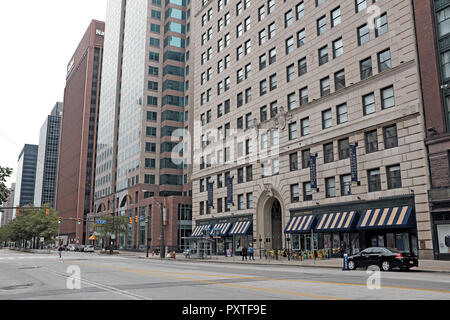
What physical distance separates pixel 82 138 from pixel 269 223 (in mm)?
118375

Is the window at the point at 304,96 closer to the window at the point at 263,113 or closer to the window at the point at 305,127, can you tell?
the window at the point at 305,127

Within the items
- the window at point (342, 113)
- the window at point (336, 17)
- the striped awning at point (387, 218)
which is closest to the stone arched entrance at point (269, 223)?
the window at point (342, 113)

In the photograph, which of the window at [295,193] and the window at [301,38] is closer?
the window at [295,193]

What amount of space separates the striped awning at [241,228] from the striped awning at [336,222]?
492 inches

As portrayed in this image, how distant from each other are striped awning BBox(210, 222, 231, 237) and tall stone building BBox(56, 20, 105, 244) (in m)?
93.0

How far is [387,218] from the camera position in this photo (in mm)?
33250

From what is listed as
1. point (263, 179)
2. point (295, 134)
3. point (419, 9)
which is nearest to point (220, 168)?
point (263, 179)

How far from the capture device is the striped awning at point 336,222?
118 ft

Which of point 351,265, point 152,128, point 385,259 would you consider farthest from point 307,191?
point 152,128

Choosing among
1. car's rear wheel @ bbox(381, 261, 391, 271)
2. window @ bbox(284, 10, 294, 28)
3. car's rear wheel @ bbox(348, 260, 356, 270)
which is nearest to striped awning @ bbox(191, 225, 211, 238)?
window @ bbox(284, 10, 294, 28)

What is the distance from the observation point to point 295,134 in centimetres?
4575

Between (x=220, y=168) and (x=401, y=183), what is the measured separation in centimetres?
2837
